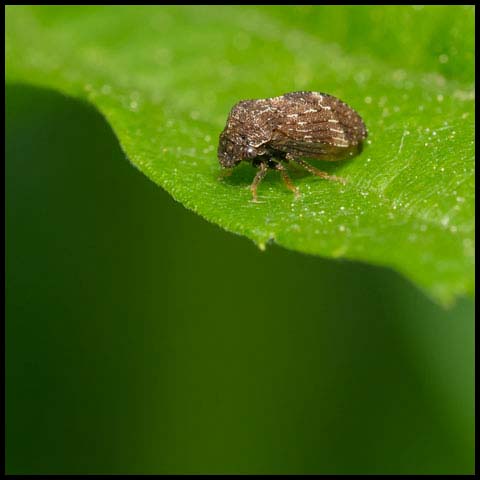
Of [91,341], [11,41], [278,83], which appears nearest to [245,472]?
[91,341]

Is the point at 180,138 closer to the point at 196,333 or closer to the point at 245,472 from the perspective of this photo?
the point at 196,333

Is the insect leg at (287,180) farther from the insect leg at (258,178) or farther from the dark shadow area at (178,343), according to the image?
the dark shadow area at (178,343)

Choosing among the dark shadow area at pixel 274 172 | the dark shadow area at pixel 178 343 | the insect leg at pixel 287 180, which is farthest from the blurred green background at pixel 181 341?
the insect leg at pixel 287 180

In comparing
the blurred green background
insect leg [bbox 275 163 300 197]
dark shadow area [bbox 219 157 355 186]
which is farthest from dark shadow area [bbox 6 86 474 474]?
insect leg [bbox 275 163 300 197]

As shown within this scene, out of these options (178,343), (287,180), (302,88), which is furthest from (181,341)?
(302,88)

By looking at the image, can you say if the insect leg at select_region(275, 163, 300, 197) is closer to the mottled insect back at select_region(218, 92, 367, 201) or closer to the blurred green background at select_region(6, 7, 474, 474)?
the mottled insect back at select_region(218, 92, 367, 201)

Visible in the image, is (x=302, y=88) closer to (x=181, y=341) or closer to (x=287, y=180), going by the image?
(x=287, y=180)
